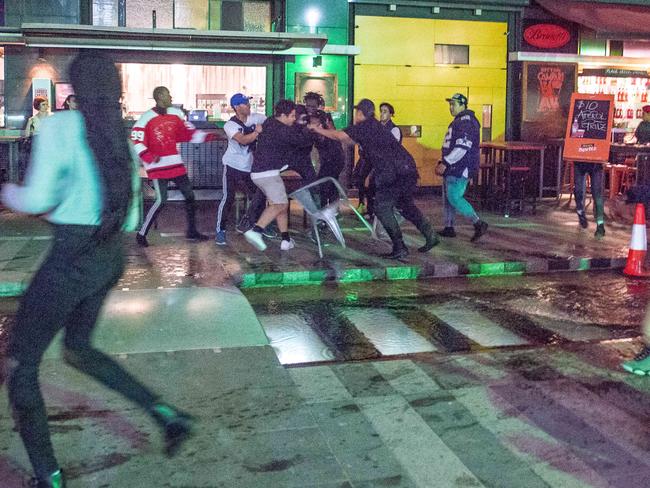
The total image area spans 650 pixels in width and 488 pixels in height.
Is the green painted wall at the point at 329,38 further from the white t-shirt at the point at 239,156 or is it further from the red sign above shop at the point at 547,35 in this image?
the white t-shirt at the point at 239,156

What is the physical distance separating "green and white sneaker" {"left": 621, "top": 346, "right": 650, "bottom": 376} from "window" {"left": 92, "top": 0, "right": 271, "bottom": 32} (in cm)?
1286

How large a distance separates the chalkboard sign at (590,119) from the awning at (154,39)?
4.76 m

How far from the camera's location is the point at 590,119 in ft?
43.9

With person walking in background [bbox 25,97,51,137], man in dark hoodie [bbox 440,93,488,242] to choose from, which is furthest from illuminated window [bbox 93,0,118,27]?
man in dark hoodie [bbox 440,93,488,242]

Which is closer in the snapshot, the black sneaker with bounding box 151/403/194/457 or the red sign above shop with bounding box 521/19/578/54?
the black sneaker with bounding box 151/403/194/457

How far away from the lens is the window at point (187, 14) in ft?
54.2

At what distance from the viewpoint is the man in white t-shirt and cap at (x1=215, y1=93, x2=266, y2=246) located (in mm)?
10602

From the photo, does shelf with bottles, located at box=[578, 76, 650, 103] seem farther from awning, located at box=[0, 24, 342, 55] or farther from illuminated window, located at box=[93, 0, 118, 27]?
illuminated window, located at box=[93, 0, 118, 27]

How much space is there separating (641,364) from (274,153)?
5.25 meters

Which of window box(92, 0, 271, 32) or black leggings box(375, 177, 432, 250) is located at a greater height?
window box(92, 0, 271, 32)

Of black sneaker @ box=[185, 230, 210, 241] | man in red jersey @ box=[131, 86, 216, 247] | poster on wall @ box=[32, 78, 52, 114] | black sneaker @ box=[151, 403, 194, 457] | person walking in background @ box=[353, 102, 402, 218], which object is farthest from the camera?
poster on wall @ box=[32, 78, 52, 114]

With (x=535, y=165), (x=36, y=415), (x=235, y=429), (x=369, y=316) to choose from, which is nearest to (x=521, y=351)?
(x=369, y=316)

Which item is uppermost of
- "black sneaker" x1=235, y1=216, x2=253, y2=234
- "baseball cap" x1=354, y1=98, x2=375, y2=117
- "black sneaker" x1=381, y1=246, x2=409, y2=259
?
"baseball cap" x1=354, y1=98, x2=375, y2=117

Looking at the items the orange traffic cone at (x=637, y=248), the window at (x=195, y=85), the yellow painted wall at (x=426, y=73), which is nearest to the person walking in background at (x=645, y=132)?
the yellow painted wall at (x=426, y=73)
